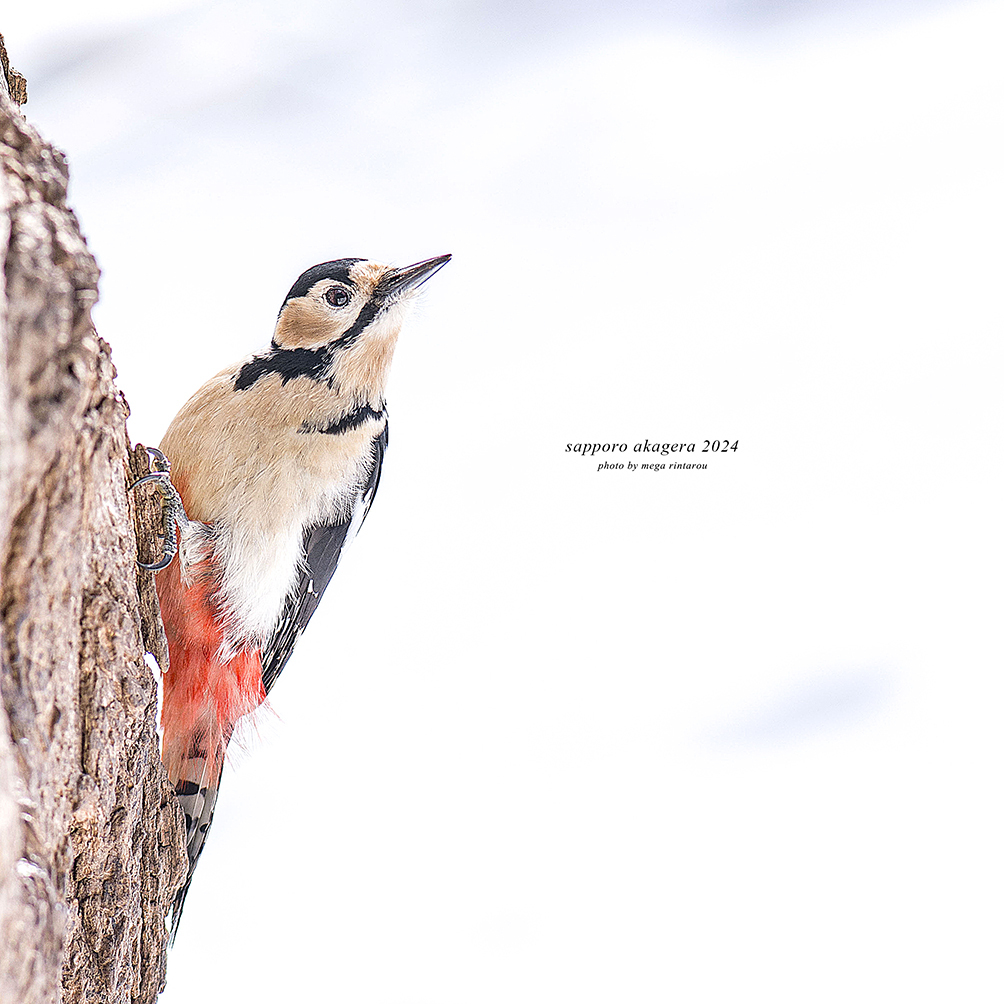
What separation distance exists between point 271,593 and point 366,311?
Result: 0.43m

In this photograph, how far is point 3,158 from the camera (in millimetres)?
693

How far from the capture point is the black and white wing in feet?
4.21

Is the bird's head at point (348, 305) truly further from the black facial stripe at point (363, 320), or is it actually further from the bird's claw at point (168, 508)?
the bird's claw at point (168, 508)

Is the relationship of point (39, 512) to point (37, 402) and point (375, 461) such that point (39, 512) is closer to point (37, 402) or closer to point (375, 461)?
point (37, 402)

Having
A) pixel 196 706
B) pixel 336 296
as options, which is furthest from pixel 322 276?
pixel 196 706

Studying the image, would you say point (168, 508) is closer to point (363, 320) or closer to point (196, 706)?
point (196, 706)

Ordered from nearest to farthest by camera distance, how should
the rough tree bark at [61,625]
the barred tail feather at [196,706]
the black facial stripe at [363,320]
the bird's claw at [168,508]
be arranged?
1. the rough tree bark at [61,625]
2. the bird's claw at [168,508]
3. the barred tail feather at [196,706]
4. the black facial stripe at [363,320]

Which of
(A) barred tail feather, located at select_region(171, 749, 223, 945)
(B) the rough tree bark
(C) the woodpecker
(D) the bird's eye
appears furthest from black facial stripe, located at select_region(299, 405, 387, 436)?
(A) barred tail feather, located at select_region(171, 749, 223, 945)

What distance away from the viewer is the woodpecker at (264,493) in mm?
1138

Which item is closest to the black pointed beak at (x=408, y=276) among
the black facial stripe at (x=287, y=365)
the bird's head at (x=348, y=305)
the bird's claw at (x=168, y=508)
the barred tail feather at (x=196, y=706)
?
the bird's head at (x=348, y=305)

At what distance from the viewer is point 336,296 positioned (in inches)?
51.1

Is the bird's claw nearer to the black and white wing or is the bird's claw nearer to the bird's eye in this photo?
the black and white wing

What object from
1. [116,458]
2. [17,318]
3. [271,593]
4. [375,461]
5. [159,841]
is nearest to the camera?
[17,318]

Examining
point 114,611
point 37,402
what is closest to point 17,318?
point 37,402
